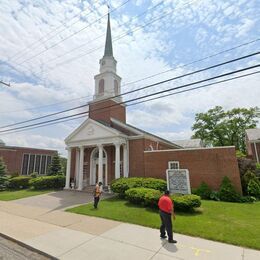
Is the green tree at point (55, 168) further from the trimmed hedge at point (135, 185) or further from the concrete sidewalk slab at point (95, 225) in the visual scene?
the concrete sidewalk slab at point (95, 225)

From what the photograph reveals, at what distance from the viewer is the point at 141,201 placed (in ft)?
39.4

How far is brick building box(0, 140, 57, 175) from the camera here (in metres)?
41.2

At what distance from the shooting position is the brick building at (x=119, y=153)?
1580 cm

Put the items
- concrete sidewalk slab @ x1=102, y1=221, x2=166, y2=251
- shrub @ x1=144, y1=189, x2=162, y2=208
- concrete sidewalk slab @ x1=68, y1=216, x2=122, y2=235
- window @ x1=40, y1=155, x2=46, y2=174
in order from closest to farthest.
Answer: concrete sidewalk slab @ x1=102, y1=221, x2=166, y2=251 < concrete sidewalk slab @ x1=68, y1=216, x2=122, y2=235 < shrub @ x1=144, y1=189, x2=162, y2=208 < window @ x1=40, y1=155, x2=46, y2=174

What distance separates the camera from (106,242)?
21.6ft

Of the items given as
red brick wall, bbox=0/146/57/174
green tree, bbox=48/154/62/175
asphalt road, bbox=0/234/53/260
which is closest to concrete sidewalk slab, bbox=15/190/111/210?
asphalt road, bbox=0/234/53/260

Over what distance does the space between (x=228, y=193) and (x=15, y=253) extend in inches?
522

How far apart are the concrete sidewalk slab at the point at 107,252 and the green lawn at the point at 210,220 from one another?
2.33 meters

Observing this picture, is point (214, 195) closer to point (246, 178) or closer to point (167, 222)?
point (246, 178)

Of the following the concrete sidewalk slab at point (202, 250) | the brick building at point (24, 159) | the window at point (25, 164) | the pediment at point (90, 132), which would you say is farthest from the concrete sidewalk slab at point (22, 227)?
the window at point (25, 164)

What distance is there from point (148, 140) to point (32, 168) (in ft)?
117

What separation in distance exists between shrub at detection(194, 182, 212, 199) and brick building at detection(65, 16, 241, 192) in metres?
0.71

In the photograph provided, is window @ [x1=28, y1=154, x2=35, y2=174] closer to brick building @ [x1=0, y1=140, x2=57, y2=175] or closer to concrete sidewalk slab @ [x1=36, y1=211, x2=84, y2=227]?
brick building @ [x1=0, y1=140, x2=57, y2=175]

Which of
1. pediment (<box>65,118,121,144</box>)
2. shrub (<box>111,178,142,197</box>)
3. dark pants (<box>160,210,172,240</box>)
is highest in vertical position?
pediment (<box>65,118,121,144</box>)
